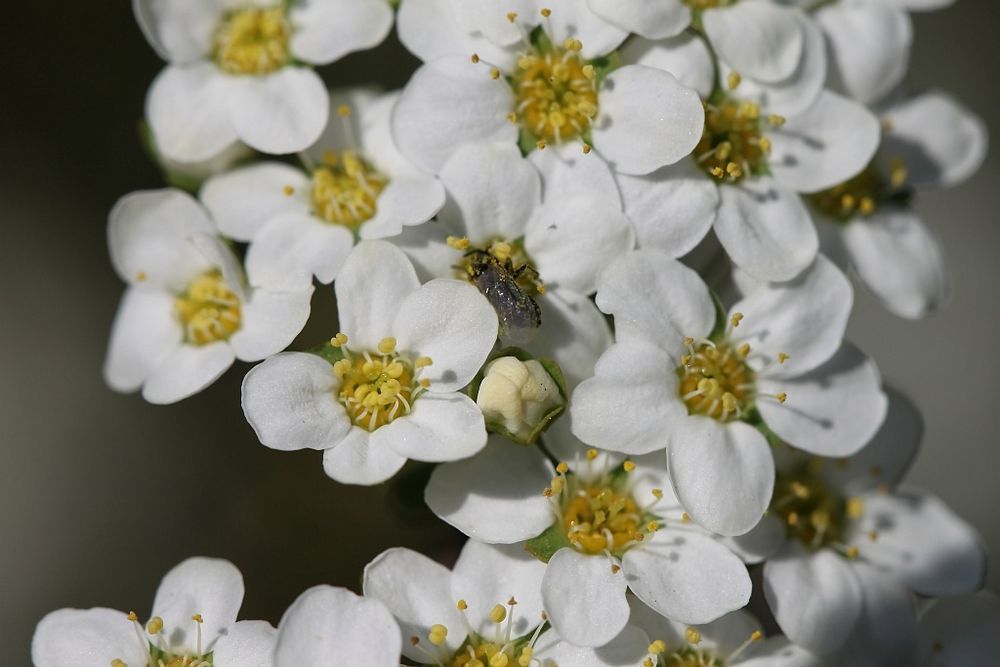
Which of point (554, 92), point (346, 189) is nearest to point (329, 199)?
point (346, 189)

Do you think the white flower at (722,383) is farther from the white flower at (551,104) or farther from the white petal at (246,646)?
the white petal at (246,646)

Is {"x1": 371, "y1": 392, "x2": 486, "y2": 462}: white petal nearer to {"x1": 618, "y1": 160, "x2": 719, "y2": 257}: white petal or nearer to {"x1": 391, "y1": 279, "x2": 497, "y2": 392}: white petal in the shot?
{"x1": 391, "y1": 279, "x2": 497, "y2": 392}: white petal

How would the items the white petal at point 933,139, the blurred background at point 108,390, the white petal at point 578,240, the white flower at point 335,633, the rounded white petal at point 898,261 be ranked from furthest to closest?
the blurred background at point 108,390, the white petal at point 933,139, the rounded white petal at point 898,261, the white petal at point 578,240, the white flower at point 335,633

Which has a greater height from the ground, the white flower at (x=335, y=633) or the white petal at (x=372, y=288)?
the white petal at (x=372, y=288)

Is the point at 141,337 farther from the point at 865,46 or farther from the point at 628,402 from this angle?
the point at 865,46

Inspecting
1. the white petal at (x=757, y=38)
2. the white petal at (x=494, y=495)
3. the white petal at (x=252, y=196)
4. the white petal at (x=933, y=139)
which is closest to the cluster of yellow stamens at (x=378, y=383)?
the white petal at (x=494, y=495)

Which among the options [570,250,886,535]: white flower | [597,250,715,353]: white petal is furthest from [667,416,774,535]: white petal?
[597,250,715,353]: white petal

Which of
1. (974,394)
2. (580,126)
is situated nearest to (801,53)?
(580,126)
